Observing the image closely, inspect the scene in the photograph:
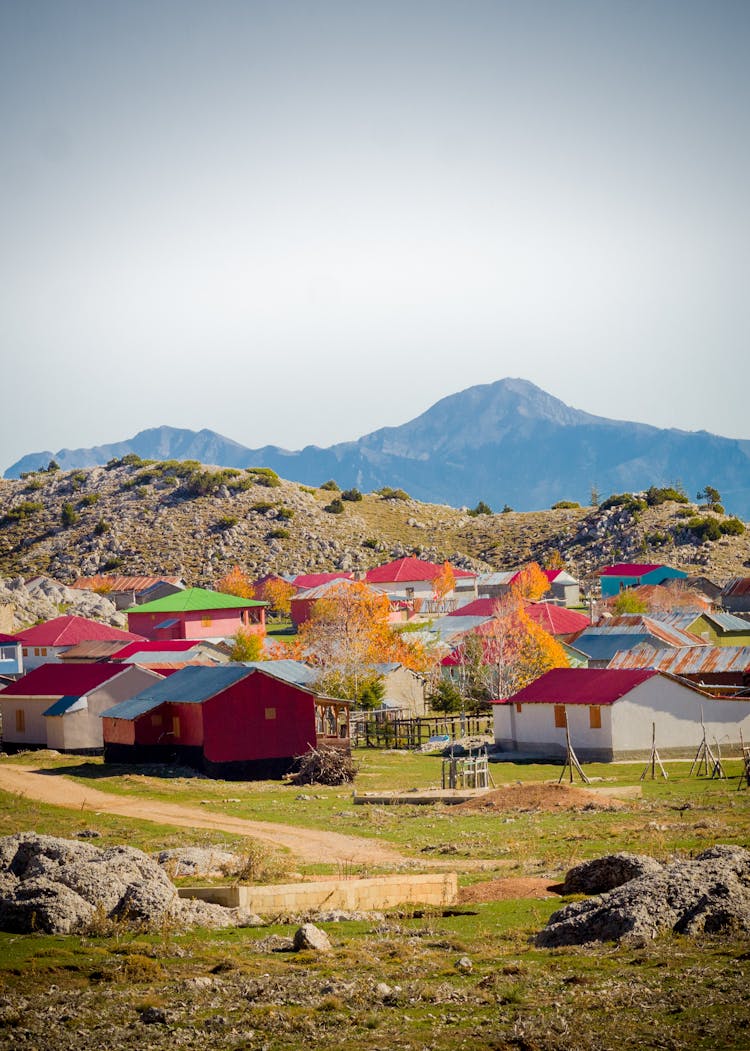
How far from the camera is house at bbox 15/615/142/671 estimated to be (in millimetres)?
87125

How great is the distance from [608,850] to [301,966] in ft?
41.6

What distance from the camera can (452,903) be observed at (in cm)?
2517

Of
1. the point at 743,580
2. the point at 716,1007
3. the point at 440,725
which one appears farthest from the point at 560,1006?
the point at 743,580

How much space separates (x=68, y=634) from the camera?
8900 cm

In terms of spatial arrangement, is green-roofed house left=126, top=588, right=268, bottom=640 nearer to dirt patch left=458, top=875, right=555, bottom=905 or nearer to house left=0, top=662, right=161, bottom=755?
house left=0, top=662, right=161, bottom=755

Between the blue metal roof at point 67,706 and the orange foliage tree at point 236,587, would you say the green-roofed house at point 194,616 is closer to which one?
the orange foliage tree at point 236,587

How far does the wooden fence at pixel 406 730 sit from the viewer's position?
62500mm

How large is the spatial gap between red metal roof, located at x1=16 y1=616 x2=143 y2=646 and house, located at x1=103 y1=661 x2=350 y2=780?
31723 mm

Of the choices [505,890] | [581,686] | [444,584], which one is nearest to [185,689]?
[581,686]

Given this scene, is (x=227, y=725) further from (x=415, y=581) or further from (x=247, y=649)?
(x=415, y=581)

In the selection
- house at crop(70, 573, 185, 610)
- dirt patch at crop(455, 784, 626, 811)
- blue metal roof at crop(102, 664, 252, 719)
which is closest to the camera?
dirt patch at crop(455, 784, 626, 811)

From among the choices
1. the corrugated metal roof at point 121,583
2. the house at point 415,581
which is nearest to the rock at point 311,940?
the house at point 415,581

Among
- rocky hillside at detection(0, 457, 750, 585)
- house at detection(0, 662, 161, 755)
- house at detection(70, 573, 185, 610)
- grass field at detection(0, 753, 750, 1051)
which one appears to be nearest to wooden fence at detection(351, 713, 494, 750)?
house at detection(0, 662, 161, 755)

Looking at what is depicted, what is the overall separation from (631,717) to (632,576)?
76763 mm
